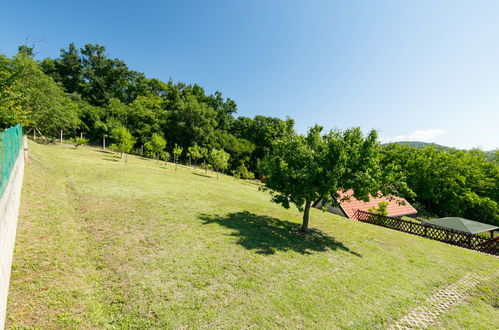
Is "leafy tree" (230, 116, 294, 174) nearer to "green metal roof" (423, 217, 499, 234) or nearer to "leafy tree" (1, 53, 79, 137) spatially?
"leafy tree" (1, 53, 79, 137)

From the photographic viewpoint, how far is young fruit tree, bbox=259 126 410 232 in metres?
10.3

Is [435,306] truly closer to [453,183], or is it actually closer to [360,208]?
[360,208]

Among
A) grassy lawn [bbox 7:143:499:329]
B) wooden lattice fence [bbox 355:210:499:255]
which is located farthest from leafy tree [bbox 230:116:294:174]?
grassy lawn [bbox 7:143:499:329]

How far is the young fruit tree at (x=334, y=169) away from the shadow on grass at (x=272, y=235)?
241 centimetres

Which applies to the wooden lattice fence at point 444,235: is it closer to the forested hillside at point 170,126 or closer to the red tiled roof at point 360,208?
the red tiled roof at point 360,208

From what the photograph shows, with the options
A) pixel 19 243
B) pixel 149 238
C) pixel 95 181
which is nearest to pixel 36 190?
pixel 95 181

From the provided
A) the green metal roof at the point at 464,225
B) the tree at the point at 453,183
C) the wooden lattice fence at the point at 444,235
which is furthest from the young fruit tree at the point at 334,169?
the tree at the point at 453,183

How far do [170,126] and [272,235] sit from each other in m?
52.2

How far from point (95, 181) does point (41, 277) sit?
1295cm

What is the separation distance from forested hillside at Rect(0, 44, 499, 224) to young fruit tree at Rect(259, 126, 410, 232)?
1.02 ft

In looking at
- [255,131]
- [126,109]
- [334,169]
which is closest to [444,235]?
[334,169]

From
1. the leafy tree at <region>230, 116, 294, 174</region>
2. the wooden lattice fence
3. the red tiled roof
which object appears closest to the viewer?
the wooden lattice fence

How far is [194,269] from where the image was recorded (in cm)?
711

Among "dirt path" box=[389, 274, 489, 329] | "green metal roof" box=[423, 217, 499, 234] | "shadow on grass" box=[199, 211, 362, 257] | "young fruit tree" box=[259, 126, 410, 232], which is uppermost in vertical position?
"young fruit tree" box=[259, 126, 410, 232]
